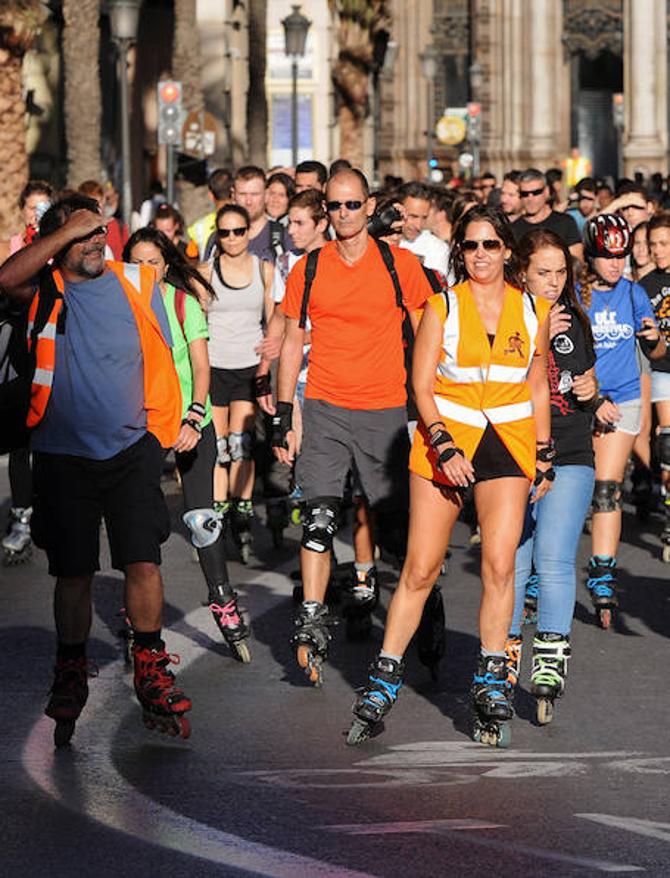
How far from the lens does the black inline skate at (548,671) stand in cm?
888

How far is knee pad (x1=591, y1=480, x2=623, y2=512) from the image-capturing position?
445 inches

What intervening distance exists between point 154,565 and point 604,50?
254 ft

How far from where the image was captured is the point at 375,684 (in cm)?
859

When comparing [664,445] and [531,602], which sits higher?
[664,445]

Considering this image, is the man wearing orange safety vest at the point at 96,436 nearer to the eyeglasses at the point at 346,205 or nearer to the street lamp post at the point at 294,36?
the eyeglasses at the point at 346,205

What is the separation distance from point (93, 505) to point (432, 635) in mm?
1763

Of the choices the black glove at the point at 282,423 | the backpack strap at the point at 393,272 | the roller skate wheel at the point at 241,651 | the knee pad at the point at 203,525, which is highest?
the backpack strap at the point at 393,272

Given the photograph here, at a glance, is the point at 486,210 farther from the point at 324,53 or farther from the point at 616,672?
the point at 324,53

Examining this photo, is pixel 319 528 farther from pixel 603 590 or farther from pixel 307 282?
pixel 603 590

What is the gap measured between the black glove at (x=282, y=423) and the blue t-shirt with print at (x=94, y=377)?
201 cm

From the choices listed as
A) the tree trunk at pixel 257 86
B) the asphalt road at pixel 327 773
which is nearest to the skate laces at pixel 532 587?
the asphalt road at pixel 327 773

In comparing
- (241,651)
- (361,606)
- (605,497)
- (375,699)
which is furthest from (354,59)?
(375,699)

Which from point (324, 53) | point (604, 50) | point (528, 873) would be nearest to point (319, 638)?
point (528, 873)

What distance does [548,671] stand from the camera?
8961 mm
